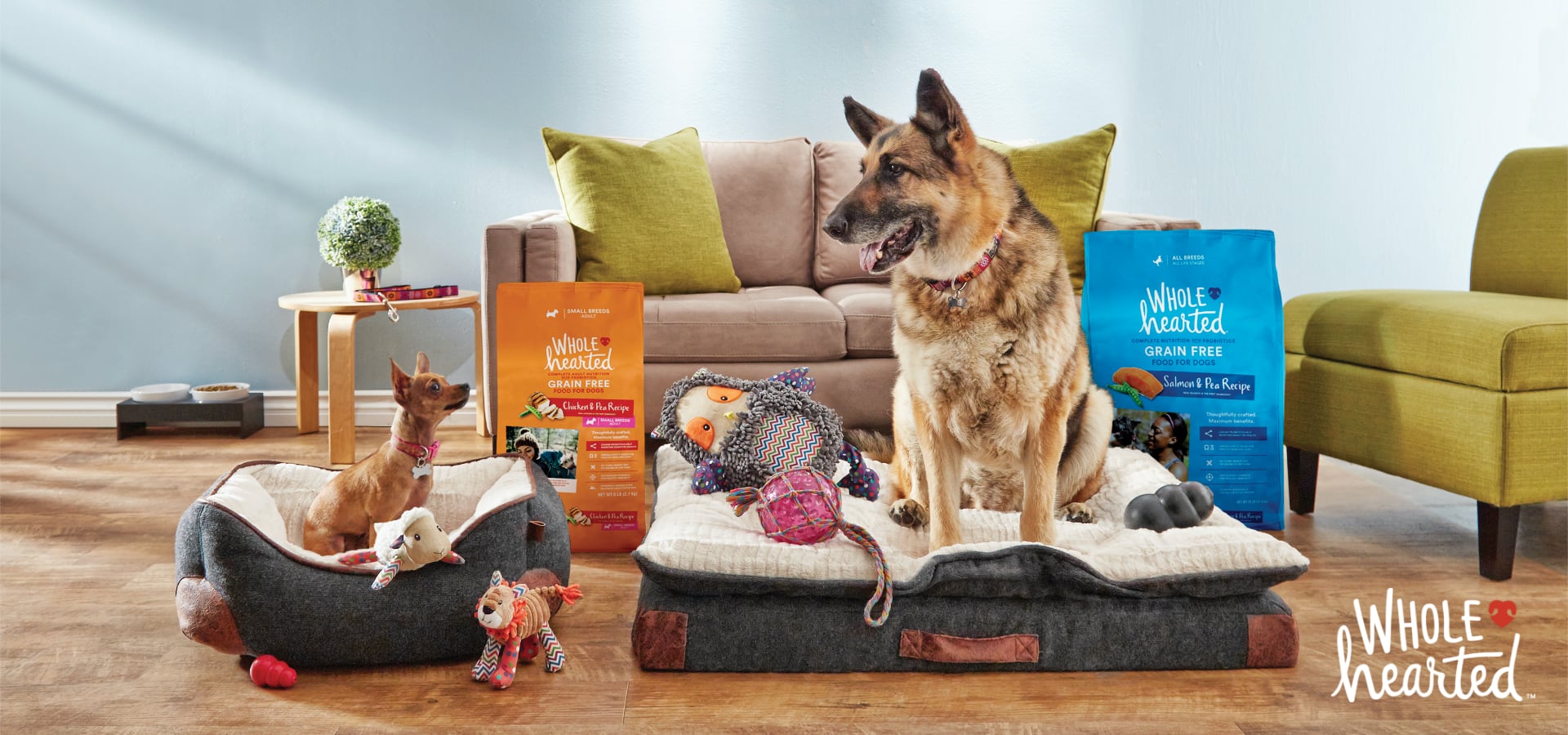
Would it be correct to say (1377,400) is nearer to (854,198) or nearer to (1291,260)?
(854,198)

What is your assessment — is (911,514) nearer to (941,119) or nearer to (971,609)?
(971,609)

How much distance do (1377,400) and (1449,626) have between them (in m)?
0.58

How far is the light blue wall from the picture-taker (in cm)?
334

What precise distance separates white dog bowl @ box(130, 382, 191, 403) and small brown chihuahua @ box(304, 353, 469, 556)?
1.94m

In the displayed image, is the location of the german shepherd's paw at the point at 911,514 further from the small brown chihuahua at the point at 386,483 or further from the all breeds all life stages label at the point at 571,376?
the small brown chihuahua at the point at 386,483

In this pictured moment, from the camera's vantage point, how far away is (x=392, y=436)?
66.6 inches

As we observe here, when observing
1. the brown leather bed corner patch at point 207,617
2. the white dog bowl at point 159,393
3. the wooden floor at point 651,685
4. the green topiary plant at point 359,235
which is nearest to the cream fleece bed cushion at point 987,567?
the wooden floor at point 651,685

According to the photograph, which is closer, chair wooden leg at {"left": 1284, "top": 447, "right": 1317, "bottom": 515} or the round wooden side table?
chair wooden leg at {"left": 1284, "top": 447, "right": 1317, "bottom": 515}

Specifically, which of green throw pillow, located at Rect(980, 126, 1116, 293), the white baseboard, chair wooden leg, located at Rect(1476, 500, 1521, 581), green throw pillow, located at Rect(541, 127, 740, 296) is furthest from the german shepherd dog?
the white baseboard

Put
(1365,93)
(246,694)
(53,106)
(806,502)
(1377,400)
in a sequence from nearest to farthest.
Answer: (246,694) → (806,502) → (1377,400) → (53,106) → (1365,93)

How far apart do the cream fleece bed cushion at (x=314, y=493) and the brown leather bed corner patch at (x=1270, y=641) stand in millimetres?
1129

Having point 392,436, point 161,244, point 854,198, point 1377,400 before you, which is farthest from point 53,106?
point 1377,400

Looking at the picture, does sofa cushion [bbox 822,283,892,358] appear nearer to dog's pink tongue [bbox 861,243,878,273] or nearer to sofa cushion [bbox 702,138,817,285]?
sofa cushion [bbox 702,138,817,285]

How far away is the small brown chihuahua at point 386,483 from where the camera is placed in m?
1.67
